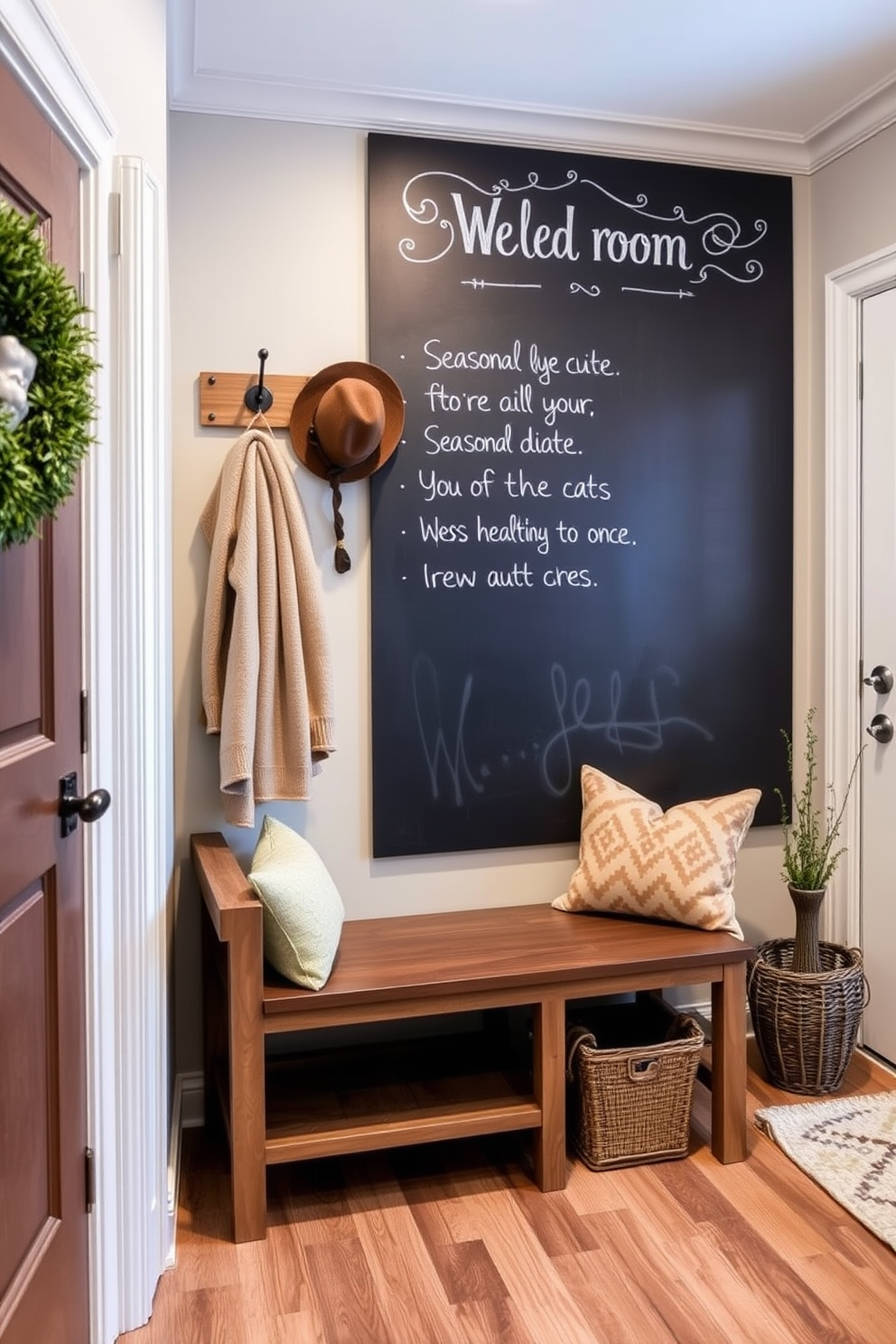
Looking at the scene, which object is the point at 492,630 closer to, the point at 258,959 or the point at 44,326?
the point at 258,959

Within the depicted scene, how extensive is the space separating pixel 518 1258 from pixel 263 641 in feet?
4.40

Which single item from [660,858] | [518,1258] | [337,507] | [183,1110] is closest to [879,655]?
[660,858]

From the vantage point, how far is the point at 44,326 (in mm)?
1173

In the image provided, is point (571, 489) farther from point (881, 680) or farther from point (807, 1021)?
point (807, 1021)

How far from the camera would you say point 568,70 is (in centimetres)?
246

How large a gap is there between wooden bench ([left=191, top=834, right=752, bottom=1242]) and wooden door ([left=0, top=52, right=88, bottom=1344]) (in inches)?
16.8

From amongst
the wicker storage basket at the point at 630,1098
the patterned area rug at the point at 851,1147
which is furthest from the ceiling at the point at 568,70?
the patterned area rug at the point at 851,1147

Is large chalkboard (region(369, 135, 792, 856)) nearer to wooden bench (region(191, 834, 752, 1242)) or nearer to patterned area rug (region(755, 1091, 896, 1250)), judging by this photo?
wooden bench (region(191, 834, 752, 1242))

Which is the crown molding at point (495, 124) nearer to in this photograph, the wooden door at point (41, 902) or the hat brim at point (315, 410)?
the hat brim at point (315, 410)

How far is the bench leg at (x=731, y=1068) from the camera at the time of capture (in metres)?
2.36

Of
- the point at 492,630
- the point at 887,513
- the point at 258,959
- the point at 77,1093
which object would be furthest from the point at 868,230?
the point at 77,1093

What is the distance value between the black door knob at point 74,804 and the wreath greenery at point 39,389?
465 millimetres

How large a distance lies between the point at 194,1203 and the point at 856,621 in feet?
7.02

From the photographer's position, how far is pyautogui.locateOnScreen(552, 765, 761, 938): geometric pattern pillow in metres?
2.52
